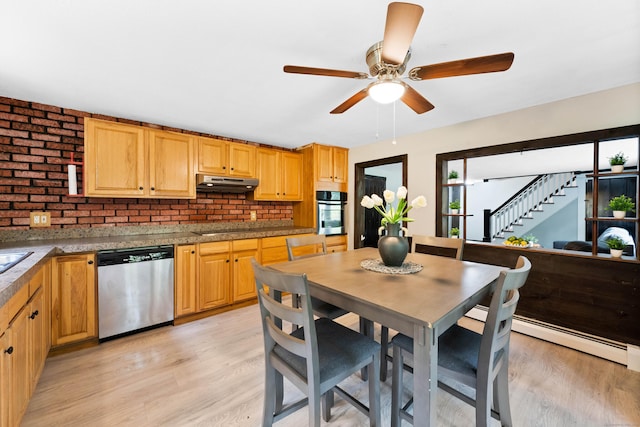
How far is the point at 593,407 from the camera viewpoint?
1.61 m

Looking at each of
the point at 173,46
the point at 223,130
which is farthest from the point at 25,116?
the point at 173,46

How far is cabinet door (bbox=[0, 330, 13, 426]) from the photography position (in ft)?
3.67

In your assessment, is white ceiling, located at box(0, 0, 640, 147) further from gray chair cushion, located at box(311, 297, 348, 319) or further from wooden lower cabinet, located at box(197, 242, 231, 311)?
gray chair cushion, located at box(311, 297, 348, 319)

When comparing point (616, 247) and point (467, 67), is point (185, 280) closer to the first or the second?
point (467, 67)

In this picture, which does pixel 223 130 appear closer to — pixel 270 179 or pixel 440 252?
pixel 270 179

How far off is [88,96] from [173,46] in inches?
51.0

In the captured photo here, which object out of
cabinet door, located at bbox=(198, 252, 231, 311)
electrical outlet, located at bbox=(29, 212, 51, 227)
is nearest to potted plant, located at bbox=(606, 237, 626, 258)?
cabinet door, located at bbox=(198, 252, 231, 311)

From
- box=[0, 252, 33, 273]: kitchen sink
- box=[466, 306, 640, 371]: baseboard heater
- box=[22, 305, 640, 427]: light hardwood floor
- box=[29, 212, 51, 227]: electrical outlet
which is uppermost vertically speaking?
box=[29, 212, 51, 227]: electrical outlet

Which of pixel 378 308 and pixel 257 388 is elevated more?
pixel 378 308

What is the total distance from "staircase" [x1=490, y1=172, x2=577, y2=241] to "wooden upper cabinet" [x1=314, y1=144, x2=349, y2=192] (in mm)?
4707

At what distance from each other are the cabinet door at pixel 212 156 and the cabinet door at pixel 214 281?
1.03 meters

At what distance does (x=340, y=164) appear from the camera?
4.12 metres

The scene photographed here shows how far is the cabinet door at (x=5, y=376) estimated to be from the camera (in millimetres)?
1117

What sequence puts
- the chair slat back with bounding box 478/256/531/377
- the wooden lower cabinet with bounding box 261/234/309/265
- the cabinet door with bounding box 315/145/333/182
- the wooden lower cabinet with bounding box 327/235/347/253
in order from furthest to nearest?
1. the wooden lower cabinet with bounding box 327/235/347/253
2. the cabinet door with bounding box 315/145/333/182
3. the wooden lower cabinet with bounding box 261/234/309/265
4. the chair slat back with bounding box 478/256/531/377
